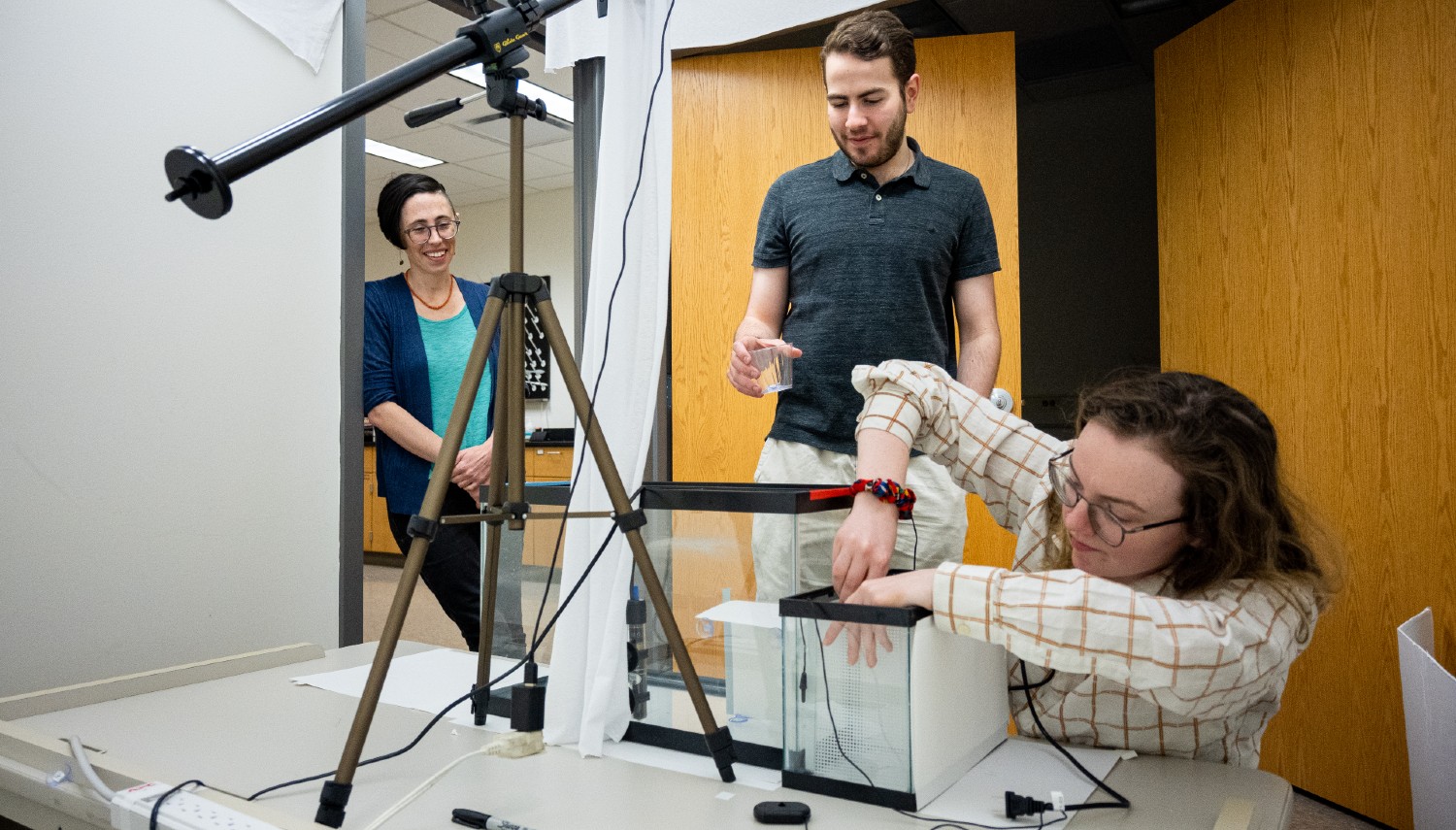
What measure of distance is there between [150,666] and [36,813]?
0.93 meters

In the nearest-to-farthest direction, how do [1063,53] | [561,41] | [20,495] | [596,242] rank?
[596,242] → [20,495] → [561,41] → [1063,53]

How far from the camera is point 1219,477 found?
2.82 feet

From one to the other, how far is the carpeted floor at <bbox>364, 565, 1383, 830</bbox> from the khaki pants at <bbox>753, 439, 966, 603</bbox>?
349 mm

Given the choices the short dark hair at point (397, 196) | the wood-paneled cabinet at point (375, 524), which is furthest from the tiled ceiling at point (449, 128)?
the wood-paneled cabinet at point (375, 524)

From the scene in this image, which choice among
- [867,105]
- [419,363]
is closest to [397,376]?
[419,363]

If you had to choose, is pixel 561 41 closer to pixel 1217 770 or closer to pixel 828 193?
pixel 828 193

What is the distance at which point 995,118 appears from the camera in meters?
2.77

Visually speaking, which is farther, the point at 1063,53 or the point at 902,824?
the point at 1063,53

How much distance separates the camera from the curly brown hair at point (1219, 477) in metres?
0.86

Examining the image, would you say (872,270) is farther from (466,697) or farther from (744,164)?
(744,164)

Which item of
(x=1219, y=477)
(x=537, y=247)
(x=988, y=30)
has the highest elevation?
(x=988, y=30)

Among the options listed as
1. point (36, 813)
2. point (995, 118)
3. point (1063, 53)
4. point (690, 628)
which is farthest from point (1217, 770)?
point (1063, 53)

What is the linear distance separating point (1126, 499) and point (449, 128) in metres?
5.39

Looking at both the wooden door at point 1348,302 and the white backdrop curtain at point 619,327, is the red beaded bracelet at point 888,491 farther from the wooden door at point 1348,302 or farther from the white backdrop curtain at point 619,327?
the wooden door at point 1348,302
